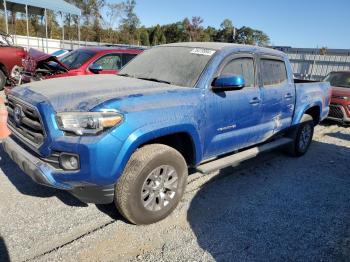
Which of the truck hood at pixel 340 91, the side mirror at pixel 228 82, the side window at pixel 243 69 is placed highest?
A: the side window at pixel 243 69

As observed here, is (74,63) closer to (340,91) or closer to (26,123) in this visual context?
(26,123)

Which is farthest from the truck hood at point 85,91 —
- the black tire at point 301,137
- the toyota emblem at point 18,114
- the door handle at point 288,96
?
the black tire at point 301,137

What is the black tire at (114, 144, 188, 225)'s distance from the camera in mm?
3217

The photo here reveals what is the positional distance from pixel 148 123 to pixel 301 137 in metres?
3.93

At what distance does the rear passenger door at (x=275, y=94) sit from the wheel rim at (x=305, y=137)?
696 millimetres

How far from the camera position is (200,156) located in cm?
391

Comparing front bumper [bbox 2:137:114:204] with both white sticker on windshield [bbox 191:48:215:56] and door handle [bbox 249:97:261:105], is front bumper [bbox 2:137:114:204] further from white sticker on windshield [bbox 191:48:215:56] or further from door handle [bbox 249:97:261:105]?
door handle [bbox 249:97:261:105]

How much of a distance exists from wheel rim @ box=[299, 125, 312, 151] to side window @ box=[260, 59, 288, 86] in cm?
124

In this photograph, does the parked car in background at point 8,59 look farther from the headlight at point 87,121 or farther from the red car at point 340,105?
the red car at point 340,105

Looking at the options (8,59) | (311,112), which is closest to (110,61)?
(8,59)

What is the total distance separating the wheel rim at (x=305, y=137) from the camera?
6188mm

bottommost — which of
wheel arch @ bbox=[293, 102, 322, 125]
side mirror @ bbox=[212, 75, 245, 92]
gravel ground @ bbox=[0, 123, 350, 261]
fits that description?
gravel ground @ bbox=[0, 123, 350, 261]

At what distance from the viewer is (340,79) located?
10242mm

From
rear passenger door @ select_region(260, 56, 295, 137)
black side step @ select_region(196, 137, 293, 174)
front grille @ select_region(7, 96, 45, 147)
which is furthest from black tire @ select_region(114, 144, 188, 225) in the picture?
rear passenger door @ select_region(260, 56, 295, 137)
